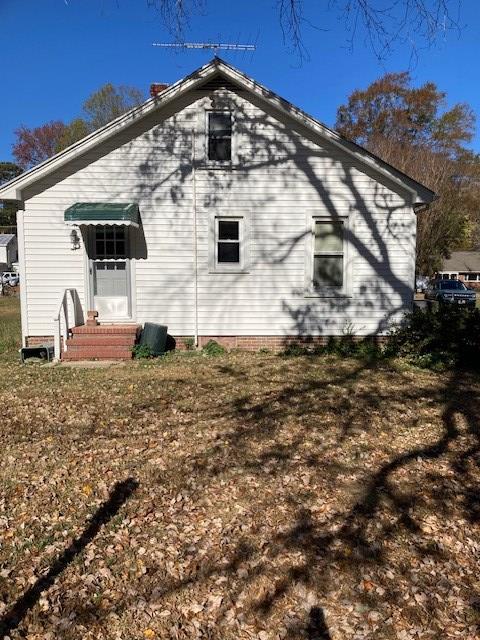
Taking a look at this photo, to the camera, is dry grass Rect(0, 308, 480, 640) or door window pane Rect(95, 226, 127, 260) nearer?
dry grass Rect(0, 308, 480, 640)

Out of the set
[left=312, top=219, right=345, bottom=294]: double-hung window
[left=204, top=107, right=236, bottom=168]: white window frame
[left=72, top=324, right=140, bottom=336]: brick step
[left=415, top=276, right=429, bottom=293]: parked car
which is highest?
[left=204, top=107, right=236, bottom=168]: white window frame

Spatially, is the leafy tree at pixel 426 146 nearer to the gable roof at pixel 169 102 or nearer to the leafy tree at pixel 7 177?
the gable roof at pixel 169 102

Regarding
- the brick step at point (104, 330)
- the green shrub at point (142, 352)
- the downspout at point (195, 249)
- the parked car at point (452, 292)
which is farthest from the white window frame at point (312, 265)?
the parked car at point (452, 292)

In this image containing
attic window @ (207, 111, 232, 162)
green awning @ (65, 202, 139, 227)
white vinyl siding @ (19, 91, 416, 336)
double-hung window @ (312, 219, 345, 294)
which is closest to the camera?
green awning @ (65, 202, 139, 227)

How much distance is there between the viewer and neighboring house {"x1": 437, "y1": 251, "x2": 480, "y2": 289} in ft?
193

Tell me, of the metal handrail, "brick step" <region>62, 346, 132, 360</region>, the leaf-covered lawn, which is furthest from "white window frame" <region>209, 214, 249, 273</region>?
the leaf-covered lawn

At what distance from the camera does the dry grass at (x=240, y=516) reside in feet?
9.21

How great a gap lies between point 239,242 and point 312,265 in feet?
5.55

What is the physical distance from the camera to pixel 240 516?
381cm

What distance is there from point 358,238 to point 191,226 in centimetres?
366

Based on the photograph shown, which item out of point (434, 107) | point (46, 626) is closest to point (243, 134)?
point (46, 626)

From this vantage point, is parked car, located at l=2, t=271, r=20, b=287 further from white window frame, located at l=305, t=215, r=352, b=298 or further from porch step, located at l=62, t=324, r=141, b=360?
white window frame, located at l=305, t=215, r=352, b=298

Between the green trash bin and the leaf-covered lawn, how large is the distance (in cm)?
322

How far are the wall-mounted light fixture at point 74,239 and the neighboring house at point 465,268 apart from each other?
55935 millimetres
